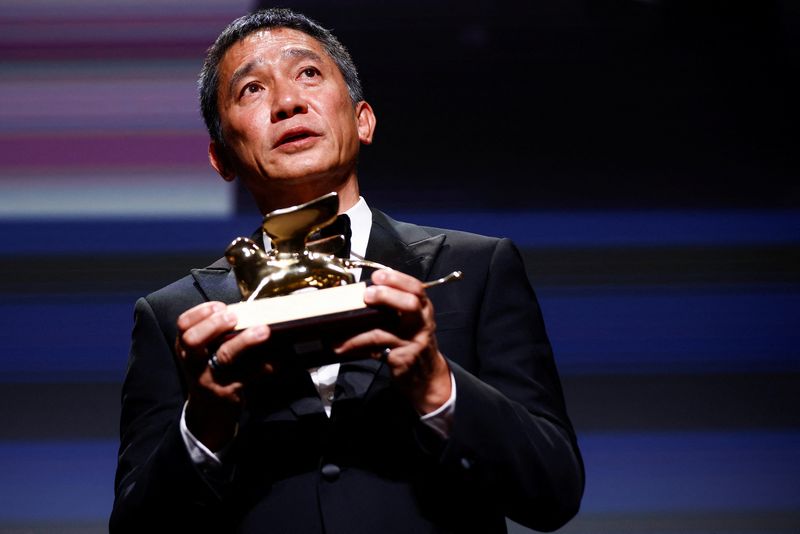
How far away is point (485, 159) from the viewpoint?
1.95 m

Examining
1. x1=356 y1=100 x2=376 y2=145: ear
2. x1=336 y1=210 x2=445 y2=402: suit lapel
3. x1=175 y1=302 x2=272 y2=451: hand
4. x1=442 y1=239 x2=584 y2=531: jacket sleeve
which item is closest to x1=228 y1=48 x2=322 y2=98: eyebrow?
x1=356 y1=100 x2=376 y2=145: ear

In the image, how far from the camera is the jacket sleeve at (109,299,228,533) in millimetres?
1032

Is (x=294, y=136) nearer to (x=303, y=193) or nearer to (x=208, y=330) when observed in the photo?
(x=303, y=193)

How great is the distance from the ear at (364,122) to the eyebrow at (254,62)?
5.2 inches

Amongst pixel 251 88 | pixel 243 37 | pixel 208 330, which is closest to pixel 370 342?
pixel 208 330

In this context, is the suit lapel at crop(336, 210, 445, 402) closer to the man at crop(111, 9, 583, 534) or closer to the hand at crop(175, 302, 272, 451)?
the man at crop(111, 9, 583, 534)

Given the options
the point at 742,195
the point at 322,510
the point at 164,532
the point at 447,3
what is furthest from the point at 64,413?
the point at 742,195

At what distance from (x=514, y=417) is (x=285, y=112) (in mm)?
517

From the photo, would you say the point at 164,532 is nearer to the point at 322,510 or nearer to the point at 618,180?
the point at 322,510

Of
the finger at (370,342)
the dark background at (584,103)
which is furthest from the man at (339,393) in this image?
the dark background at (584,103)

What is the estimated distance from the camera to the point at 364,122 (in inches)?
58.3

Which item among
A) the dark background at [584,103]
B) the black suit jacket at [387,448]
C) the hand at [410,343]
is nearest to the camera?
the hand at [410,343]

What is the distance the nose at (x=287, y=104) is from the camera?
1268 mm

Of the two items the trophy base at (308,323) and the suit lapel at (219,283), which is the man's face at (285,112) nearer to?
the suit lapel at (219,283)
